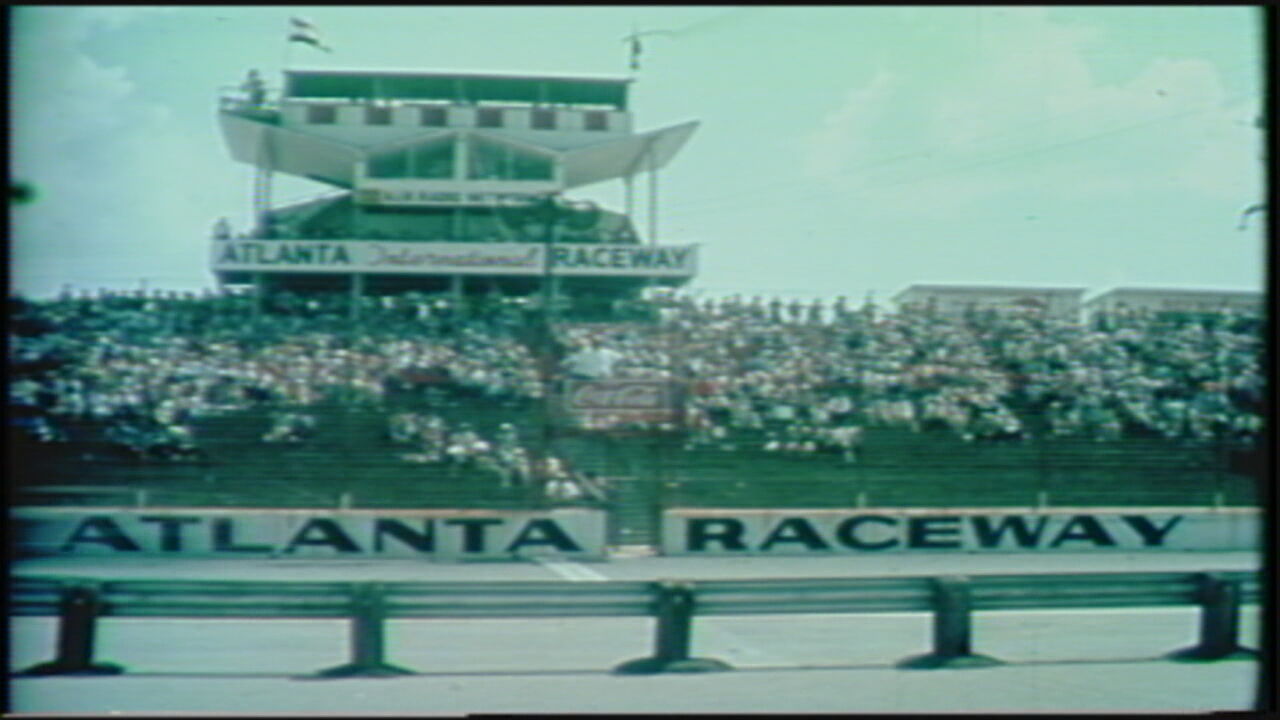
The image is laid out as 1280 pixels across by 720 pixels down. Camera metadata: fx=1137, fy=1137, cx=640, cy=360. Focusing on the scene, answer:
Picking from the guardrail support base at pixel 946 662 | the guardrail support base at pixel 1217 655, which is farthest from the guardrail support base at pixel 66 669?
the guardrail support base at pixel 1217 655

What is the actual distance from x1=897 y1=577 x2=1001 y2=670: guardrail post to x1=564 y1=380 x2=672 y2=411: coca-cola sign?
5.17 metres

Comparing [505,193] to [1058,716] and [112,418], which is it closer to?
[112,418]

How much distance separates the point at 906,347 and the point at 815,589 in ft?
17.9

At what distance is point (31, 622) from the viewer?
6.48 m

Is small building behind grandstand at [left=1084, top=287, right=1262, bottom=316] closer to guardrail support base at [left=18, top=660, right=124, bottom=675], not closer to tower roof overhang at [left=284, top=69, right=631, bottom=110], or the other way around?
tower roof overhang at [left=284, top=69, right=631, bottom=110]

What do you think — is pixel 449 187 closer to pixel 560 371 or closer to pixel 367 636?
pixel 560 371

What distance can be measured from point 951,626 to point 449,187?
7.42 meters

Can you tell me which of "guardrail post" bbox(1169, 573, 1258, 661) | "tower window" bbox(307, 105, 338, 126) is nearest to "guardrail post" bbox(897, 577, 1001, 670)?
"guardrail post" bbox(1169, 573, 1258, 661)

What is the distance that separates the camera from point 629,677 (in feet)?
20.8

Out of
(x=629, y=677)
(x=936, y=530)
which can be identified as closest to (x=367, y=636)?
(x=629, y=677)

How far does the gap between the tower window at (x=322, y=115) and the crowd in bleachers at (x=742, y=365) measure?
178cm

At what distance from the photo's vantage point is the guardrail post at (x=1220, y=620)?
6.91 m

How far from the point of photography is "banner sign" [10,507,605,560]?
33.4ft

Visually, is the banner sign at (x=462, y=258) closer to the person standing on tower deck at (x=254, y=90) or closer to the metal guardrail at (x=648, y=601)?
the person standing on tower deck at (x=254, y=90)
